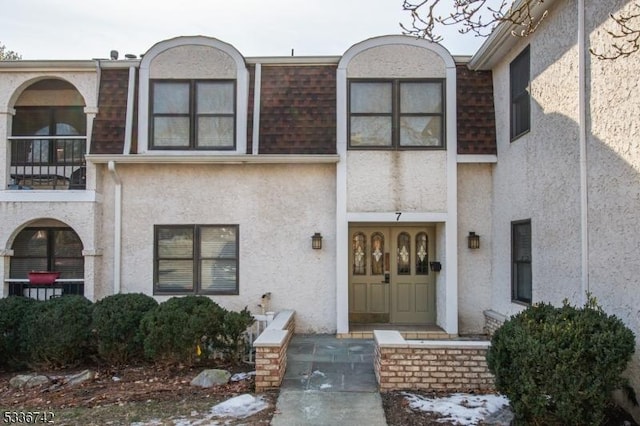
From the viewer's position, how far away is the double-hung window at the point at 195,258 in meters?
10.8

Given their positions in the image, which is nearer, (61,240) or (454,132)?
(454,132)

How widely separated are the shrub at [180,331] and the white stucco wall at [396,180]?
3624 millimetres

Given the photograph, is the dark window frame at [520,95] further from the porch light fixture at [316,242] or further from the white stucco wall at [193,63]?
the white stucco wall at [193,63]

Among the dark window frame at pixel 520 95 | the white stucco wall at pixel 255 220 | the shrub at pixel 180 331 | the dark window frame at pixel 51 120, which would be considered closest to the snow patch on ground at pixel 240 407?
the shrub at pixel 180 331

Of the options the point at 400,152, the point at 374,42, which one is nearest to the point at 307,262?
the point at 400,152

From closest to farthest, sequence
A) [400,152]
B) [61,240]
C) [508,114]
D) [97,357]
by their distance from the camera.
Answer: [97,357], [508,114], [400,152], [61,240]

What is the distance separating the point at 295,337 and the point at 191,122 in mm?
4807

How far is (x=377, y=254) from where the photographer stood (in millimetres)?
11375

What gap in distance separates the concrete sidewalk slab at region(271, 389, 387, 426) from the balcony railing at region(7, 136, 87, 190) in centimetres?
676

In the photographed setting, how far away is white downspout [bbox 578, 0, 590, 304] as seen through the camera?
22.6 feet

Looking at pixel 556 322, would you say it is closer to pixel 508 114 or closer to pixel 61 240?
pixel 508 114

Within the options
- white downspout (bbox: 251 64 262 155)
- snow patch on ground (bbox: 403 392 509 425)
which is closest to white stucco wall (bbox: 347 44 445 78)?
white downspout (bbox: 251 64 262 155)

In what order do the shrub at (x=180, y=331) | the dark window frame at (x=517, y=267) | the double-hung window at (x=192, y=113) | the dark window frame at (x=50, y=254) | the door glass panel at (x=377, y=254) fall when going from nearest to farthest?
the shrub at (x=180, y=331), the dark window frame at (x=517, y=267), the double-hung window at (x=192, y=113), the dark window frame at (x=50, y=254), the door glass panel at (x=377, y=254)

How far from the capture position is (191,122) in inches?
426
